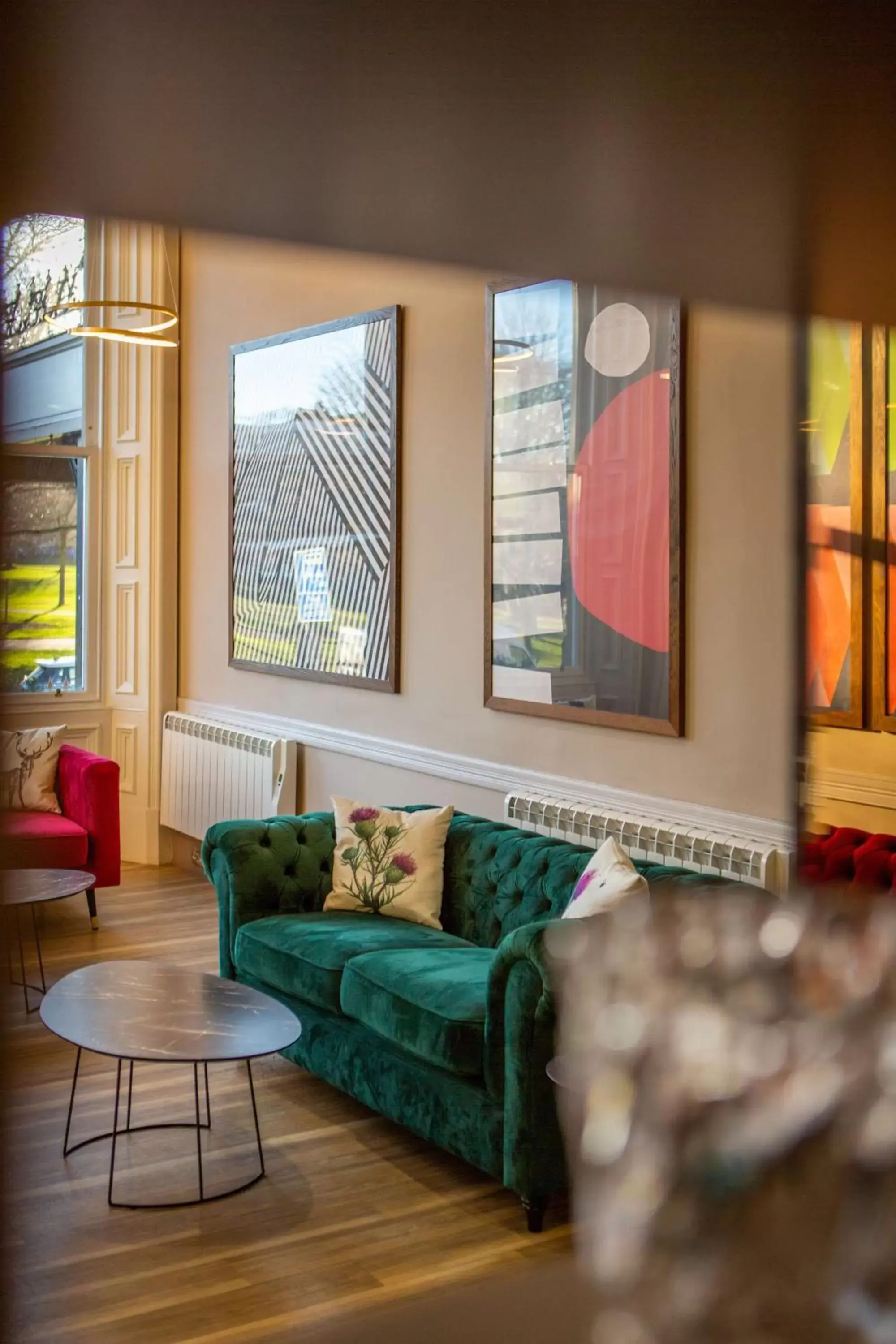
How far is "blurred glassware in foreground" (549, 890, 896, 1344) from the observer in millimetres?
463

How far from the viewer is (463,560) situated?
4660mm

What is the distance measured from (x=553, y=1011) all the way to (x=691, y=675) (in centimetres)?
125

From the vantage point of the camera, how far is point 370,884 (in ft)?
13.4

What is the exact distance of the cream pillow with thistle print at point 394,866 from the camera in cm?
402

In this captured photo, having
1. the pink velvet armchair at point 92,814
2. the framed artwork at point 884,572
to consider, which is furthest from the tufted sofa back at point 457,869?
the pink velvet armchair at point 92,814

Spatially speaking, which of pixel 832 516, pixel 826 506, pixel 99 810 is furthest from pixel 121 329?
pixel 826 506

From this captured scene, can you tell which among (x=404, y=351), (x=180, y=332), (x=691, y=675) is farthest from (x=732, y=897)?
(x=180, y=332)

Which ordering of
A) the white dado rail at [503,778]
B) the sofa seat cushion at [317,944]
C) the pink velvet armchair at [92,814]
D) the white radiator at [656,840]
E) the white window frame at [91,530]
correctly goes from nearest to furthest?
the white radiator at [656,840] < the white dado rail at [503,778] < the sofa seat cushion at [317,944] < the pink velvet armchair at [92,814] < the white window frame at [91,530]

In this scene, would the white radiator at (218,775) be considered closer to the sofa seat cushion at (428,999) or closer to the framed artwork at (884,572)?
the sofa seat cushion at (428,999)

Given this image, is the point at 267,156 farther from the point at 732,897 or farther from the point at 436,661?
the point at 436,661

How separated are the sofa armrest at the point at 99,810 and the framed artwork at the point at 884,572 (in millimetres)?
3942

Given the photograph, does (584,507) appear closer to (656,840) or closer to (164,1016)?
(656,840)

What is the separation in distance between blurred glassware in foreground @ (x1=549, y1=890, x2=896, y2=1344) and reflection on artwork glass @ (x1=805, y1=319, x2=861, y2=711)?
0.46 ft

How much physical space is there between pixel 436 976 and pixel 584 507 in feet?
5.13
